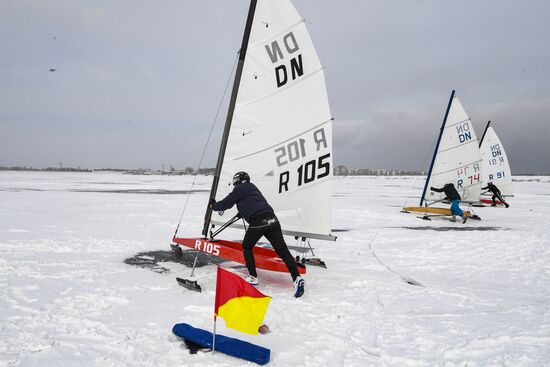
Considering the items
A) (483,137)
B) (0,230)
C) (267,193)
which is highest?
(483,137)

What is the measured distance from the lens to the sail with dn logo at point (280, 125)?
5.46m

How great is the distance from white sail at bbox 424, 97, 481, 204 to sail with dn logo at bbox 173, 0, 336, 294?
10.2 m

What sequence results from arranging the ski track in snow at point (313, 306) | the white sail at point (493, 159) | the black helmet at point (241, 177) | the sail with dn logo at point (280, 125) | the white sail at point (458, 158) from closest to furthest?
the ski track in snow at point (313, 306)
the black helmet at point (241, 177)
the sail with dn logo at point (280, 125)
the white sail at point (458, 158)
the white sail at point (493, 159)

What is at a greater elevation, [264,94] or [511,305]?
[264,94]

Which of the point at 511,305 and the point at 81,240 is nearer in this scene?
the point at 511,305

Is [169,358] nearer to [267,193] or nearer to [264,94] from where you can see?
[267,193]

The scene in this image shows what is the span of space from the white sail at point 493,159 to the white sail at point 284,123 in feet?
57.9

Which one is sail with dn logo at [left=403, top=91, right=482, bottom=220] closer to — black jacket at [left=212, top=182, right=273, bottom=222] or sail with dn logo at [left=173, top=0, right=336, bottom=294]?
sail with dn logo at [left=173, top=0, right=336, bottom=294]

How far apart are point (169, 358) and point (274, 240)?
7.06 feet

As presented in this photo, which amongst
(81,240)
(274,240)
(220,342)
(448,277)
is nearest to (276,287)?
(274,240)

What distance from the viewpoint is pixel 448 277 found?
569 centimetres

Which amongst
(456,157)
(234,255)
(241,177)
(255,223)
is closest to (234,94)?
(241,177)

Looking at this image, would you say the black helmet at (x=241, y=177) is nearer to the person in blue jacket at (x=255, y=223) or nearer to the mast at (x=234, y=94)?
the person in blue jacket at (x=255, y=223)

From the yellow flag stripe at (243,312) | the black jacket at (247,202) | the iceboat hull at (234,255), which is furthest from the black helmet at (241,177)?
the yellow flag stripe at (243,312)
